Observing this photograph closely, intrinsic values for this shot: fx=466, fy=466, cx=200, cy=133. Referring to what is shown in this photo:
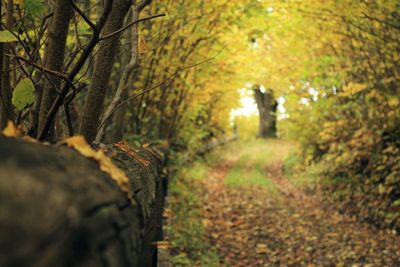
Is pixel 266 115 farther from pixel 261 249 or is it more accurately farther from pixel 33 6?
pixel 33 6

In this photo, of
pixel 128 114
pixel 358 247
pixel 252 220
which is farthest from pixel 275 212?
pixel 128 114

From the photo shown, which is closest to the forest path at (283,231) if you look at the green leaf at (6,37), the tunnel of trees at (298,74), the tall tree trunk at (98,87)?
the tunnel of trees at (298,74)

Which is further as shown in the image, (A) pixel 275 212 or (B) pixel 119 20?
(A) pixel 275 212

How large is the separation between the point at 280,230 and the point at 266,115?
2296cm

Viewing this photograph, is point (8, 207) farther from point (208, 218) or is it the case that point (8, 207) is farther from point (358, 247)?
point (208, 218)

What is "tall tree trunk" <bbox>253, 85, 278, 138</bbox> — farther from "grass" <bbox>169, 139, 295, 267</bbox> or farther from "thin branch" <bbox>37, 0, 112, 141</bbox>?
"thin branch" <bbox>37, 0, 112, 141</bbox>

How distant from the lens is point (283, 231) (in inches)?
318

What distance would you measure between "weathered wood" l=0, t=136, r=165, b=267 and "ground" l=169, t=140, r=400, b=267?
4.70 metres

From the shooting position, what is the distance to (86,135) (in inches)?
120

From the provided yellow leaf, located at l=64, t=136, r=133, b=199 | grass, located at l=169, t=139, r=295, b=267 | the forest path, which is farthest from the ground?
yellow leaf, located at l=64, t=136, r=133, b=199

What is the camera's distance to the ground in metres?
6.55

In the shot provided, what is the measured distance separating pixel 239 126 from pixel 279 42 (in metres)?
18.0

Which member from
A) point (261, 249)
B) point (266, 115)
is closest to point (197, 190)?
point (261, 249)

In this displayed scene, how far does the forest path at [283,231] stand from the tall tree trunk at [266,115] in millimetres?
17664
